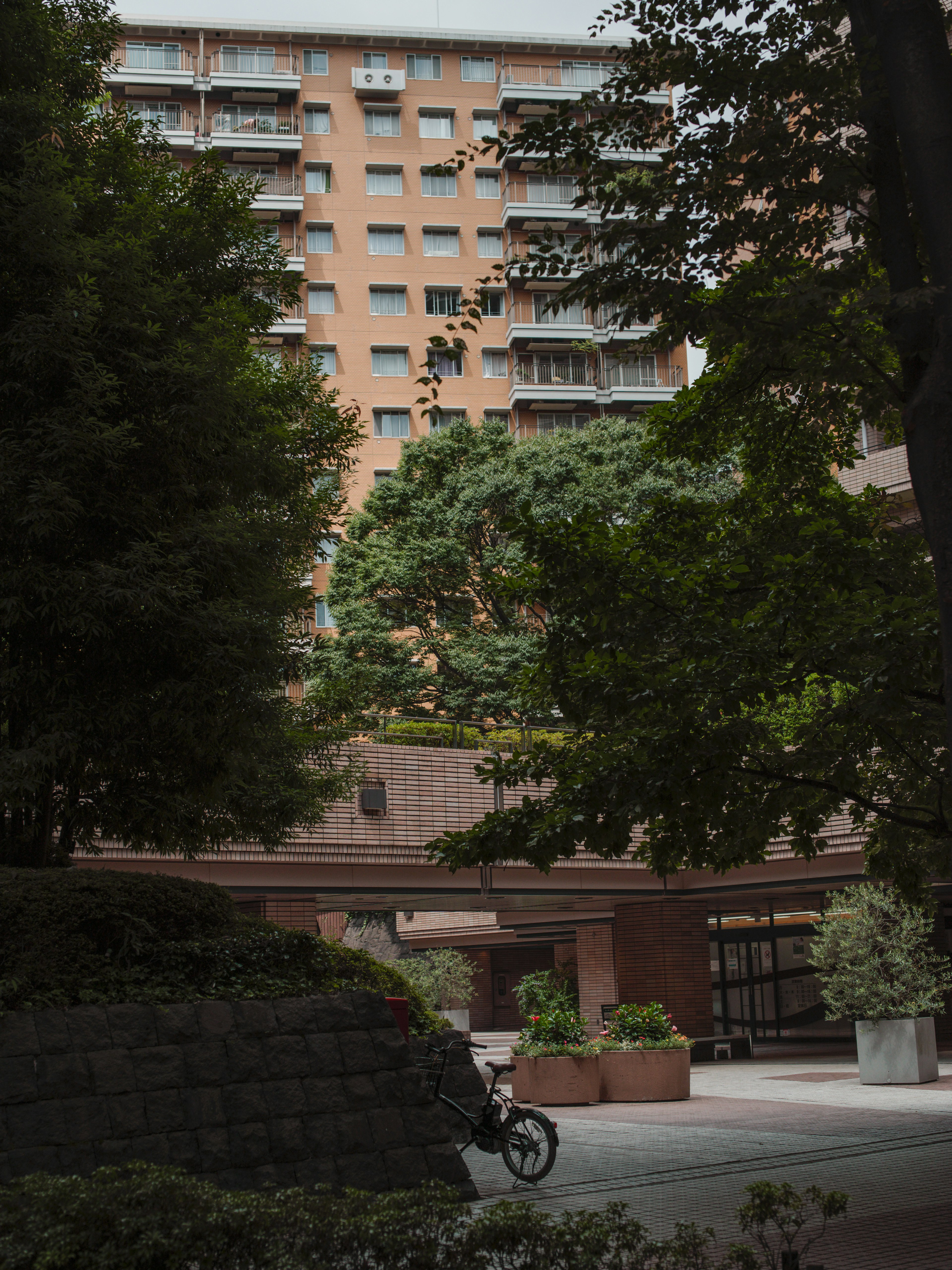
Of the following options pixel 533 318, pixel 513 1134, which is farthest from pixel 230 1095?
pixel 533 318

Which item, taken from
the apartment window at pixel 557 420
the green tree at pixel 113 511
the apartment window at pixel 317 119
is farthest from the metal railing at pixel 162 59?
the green tree at pixel 113 511

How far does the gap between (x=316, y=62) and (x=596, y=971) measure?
127 feet

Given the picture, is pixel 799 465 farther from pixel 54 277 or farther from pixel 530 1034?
pixel 530 1034

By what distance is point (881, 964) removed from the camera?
59.7ft

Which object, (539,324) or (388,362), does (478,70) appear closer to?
(539,324)

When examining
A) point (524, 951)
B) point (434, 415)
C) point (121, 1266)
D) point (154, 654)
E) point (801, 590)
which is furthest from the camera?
point (524, 951)

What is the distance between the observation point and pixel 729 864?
32.0ft

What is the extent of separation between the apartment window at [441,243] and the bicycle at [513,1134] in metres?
42.9

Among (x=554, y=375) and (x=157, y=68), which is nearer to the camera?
(x=554, y=375)

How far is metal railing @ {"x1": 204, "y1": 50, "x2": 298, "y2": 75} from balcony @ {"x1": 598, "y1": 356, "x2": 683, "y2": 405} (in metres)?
17.8

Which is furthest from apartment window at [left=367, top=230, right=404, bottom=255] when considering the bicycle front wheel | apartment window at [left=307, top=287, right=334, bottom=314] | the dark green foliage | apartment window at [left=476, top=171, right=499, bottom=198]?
the dark green foliage

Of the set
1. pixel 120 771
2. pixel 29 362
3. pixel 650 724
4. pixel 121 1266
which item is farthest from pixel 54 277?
pixel 121 1266

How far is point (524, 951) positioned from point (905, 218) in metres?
42.6

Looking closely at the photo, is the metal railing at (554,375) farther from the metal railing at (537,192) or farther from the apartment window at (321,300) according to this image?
the apartment window at (321,300)
